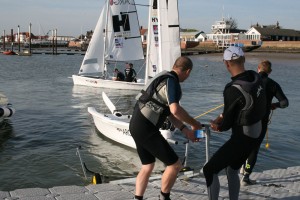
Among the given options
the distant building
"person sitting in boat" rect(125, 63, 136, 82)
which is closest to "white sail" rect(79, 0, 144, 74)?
"person sitting in boat" rect(125, 63, 136, 82)

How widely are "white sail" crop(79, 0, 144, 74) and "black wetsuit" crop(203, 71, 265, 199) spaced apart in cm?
2625

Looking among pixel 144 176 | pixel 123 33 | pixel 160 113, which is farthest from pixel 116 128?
pixel 123 33

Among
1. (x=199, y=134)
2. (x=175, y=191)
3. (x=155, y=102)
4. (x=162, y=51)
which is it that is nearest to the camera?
(x=155, y=102)

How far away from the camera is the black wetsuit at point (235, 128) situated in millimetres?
4480

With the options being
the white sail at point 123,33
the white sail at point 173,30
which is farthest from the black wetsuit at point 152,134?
the white sail at point 123,33

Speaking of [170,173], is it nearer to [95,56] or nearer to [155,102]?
[155,102]

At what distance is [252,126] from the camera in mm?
4578

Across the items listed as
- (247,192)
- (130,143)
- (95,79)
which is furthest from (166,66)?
(95,79)

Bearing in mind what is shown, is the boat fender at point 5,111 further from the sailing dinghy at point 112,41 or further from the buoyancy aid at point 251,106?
the sailing dinghy at point 112,41

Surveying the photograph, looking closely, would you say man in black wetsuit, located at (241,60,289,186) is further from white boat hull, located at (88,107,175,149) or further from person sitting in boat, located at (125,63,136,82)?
person sitting in boat, located at (125,63,136,82)

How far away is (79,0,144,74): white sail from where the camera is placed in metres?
30.2

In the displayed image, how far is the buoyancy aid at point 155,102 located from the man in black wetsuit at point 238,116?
69 cm

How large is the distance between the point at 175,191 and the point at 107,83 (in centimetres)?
2306

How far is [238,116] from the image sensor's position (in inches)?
179
